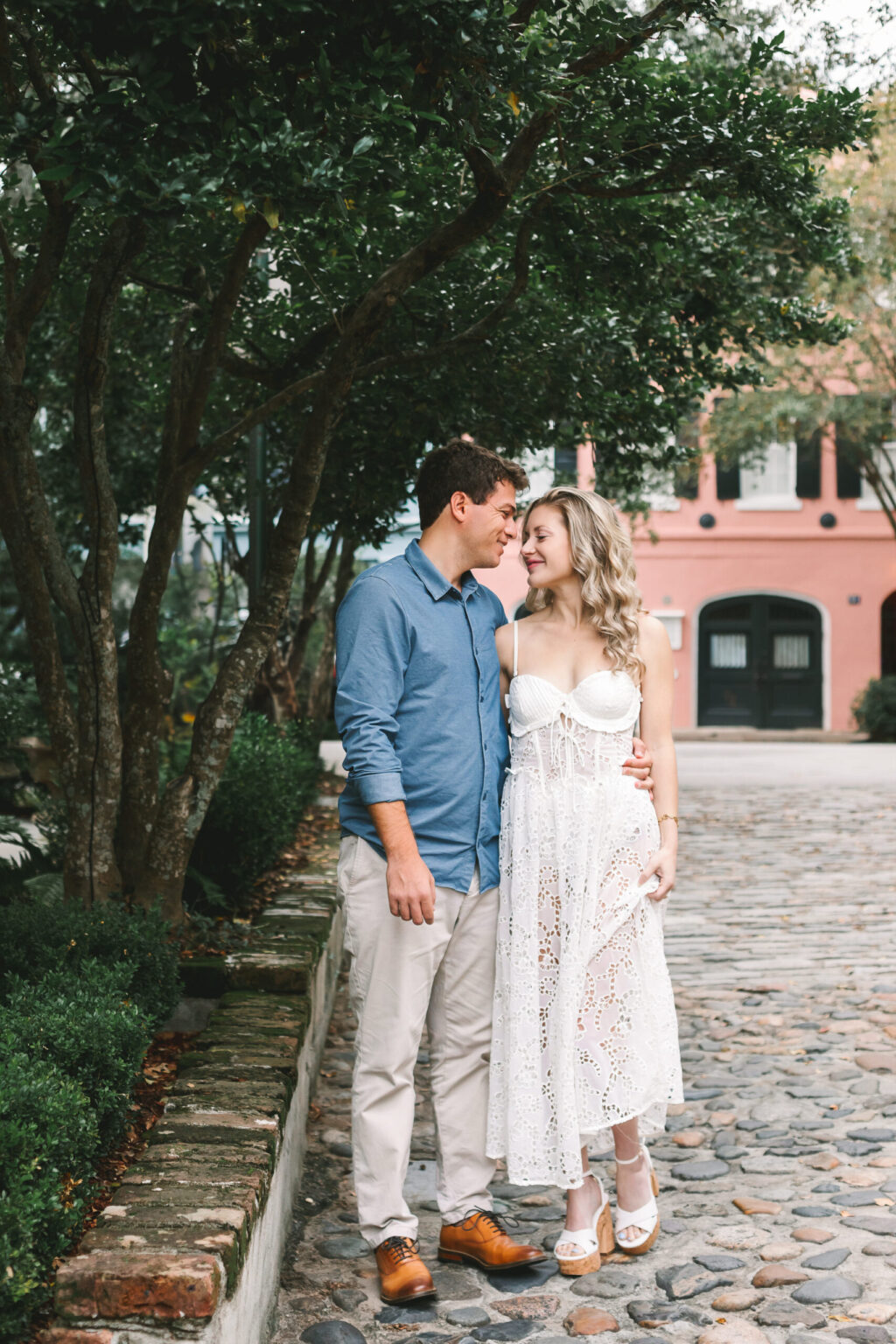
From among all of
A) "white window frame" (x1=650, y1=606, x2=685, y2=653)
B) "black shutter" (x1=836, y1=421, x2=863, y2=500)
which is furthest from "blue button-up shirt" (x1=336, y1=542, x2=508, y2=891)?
"black shutter" (x1=836, y1=421, x2=863, y2=500)

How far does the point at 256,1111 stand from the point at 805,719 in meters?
28.1

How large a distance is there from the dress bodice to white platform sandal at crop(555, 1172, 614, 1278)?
1215 mm

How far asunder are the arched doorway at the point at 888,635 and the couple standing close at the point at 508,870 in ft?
93.7

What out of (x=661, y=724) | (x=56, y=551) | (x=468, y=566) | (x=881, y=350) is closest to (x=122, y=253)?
(x=56, y=551)

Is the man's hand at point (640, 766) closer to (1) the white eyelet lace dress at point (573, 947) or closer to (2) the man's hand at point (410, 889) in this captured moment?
(1) the white eyelet lace dress at point (573, 947)

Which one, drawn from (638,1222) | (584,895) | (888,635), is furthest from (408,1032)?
(888,635)

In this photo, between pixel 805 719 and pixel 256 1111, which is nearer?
pixel 256 1111

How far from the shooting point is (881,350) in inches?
908

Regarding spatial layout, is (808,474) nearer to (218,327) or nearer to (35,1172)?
(218,327)

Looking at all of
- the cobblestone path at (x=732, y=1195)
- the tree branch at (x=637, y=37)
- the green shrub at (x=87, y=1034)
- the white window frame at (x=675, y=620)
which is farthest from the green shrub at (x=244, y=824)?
the white window frame at (x=675, y=620)

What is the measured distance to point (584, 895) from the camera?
3502mm

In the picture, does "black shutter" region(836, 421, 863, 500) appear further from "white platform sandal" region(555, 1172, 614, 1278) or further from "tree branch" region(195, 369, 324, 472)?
"white platform sandal" region(555, 1172, 614, 1278)

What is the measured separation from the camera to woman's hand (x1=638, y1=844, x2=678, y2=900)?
3.55 m

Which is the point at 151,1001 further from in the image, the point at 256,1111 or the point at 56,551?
the point at 56,551
